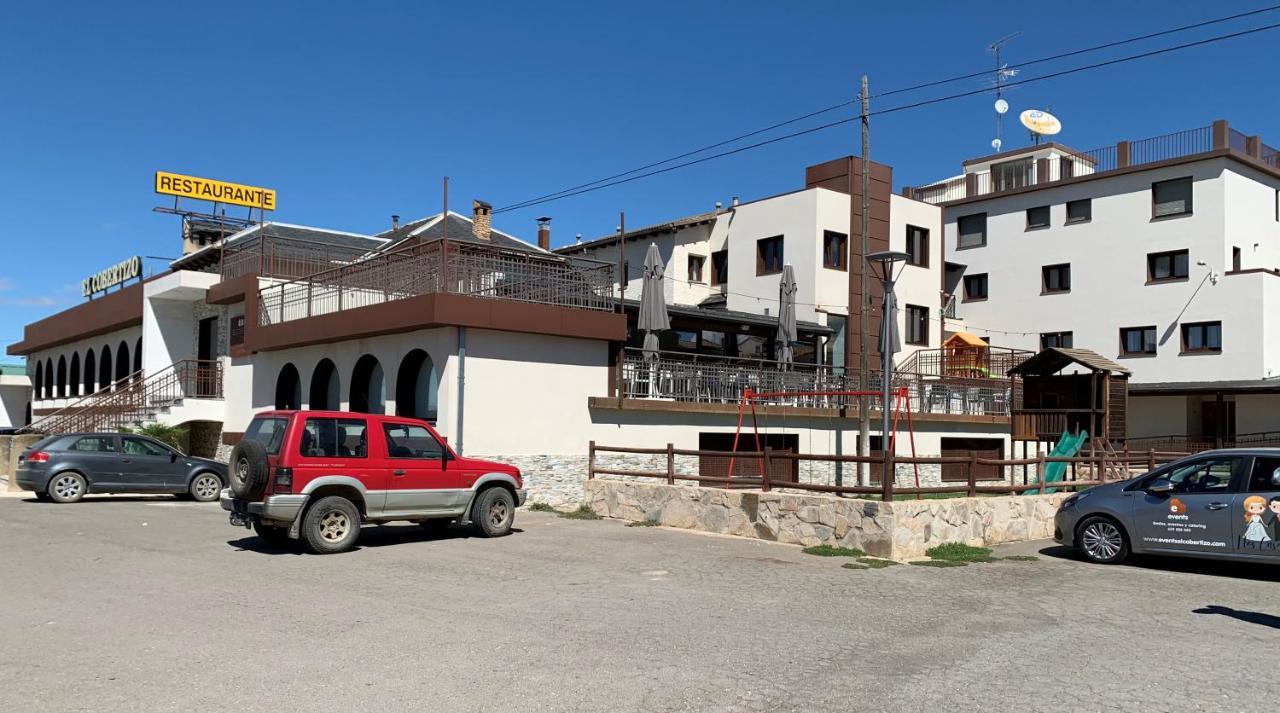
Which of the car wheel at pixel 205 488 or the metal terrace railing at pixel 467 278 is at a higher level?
the metal terrace railing at pixel 467 278

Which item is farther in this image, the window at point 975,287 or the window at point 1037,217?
the window at point 975,287

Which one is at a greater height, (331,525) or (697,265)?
(697,265)

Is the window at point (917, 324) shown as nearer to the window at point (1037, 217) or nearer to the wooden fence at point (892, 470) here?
the window at point (1037, 217)

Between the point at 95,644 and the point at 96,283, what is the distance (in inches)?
1517

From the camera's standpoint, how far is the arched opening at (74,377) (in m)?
40.1

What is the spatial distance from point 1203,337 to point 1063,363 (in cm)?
1834

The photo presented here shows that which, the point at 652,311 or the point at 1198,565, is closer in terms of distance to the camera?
the point at 1198,565

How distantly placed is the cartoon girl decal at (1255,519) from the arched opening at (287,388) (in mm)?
20257

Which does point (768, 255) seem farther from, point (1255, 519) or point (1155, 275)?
point (1255, 519)

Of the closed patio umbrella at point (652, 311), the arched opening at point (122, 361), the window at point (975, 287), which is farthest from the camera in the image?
the window at point (975, 287)

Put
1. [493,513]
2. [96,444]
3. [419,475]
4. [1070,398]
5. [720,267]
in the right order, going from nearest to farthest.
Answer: [419,475], [493,513], [96,444], [1070,398], [720,267]

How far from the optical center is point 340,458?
12.6 meters

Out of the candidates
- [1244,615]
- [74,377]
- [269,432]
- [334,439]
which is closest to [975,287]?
[1244,615]

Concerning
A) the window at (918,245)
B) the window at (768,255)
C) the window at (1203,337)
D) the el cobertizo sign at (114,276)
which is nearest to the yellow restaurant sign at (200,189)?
the el cobertizo sign at (114,276)
